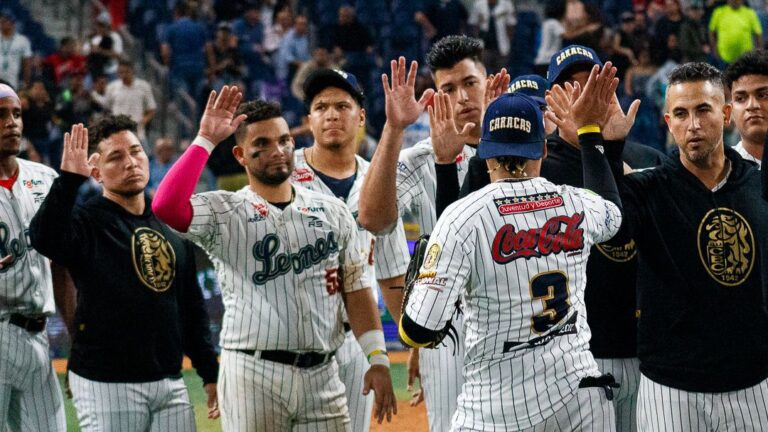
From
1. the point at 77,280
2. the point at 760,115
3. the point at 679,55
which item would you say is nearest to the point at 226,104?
the point at 77,280

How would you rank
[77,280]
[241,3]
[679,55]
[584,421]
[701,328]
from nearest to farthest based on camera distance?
[584,421] → [701,328] → [77,280] → [679,55] → [241,3]

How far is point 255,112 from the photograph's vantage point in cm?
579

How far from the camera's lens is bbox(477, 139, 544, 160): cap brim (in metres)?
4.74

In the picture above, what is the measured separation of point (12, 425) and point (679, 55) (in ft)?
41.6

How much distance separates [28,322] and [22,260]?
14.4 inches

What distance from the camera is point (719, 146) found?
17.7ft

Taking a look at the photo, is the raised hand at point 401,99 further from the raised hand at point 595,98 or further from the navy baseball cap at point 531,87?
the navy baseball cap at point 531,87

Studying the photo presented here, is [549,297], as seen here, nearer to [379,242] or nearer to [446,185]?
[446,185]

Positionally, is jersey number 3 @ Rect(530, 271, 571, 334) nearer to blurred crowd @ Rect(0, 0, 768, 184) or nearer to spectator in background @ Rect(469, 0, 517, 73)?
blurred crowd @ Rect(0, 0, 768, 184)

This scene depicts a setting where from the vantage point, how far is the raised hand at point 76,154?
5676mm

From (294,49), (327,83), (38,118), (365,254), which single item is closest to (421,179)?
(365,254)

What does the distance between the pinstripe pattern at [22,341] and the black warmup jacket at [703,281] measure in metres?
3.46

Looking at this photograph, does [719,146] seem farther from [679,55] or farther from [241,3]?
[241,3]

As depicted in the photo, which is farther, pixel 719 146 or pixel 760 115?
pixel 760 115
